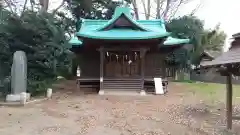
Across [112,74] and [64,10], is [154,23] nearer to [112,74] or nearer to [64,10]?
[112,74]

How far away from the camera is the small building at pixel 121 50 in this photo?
1511 centimetres

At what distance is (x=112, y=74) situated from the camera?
17594 mm

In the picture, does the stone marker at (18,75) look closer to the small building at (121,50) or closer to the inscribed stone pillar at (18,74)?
the inscribed stone pillar at (18,74)

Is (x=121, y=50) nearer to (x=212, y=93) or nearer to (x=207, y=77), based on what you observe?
(x=212, y=93)

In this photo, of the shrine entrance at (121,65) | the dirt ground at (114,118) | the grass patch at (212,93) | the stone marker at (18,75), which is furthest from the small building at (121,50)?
the stone marker at (18,75)

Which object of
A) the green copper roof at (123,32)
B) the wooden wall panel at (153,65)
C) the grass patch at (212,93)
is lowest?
the grass patch at (212,93)

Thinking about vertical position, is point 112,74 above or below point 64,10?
below

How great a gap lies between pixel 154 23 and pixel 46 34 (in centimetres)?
788

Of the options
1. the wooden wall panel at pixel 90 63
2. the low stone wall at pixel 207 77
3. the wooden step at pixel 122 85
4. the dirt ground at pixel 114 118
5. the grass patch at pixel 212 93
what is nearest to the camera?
the dirt ground at pixel 114 118

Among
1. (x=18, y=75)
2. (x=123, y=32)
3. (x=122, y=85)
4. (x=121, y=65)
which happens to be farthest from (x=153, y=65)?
(x=18, y=75)

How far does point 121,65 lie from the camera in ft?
58.4

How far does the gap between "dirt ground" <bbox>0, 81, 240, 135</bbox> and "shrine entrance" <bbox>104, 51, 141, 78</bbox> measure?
16.1 ft

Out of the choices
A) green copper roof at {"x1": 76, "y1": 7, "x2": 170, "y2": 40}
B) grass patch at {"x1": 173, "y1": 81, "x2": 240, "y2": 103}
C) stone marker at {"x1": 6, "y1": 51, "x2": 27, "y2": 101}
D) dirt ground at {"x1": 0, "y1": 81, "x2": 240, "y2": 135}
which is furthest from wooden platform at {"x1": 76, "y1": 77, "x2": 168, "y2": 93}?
stone marker at {"x1": 6, "y1": 51, "x2": 27, "y2": 101}

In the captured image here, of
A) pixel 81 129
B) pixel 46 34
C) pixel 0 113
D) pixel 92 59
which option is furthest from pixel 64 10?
pixel 81 129
